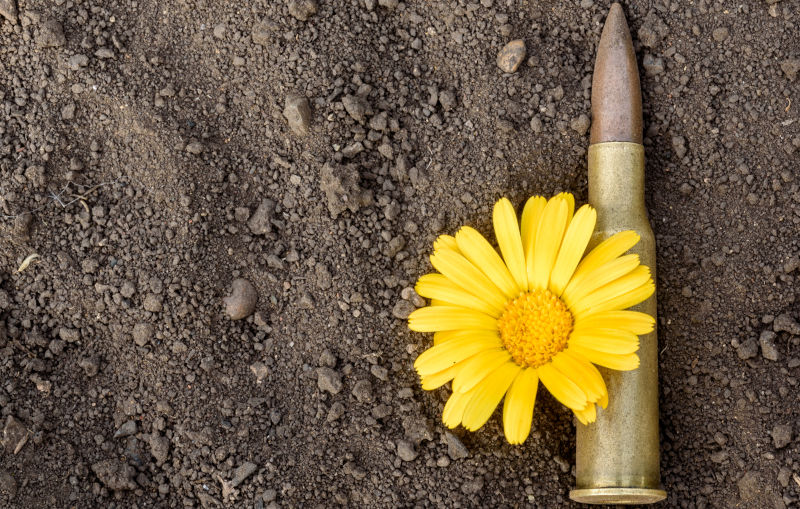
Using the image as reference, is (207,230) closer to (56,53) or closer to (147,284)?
(147,284)

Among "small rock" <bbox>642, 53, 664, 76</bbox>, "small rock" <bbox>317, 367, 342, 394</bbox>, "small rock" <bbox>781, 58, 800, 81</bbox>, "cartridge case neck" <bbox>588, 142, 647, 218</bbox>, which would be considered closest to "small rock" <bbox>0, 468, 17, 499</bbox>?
"small rock" <bbox>317, 367, 342, 394</bbox>

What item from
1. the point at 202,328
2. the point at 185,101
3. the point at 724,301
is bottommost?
the point at 202,328

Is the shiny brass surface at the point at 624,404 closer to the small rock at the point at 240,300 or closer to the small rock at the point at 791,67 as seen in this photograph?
the small rock at the point at 791,67

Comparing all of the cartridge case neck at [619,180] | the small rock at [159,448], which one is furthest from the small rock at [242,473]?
the cartridge case neck at [619,180]

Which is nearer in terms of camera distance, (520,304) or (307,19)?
(520,304)

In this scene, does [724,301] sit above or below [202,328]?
above

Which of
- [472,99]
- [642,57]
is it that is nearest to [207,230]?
[472,99]
